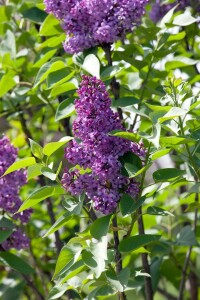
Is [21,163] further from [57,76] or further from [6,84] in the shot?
[6,84]

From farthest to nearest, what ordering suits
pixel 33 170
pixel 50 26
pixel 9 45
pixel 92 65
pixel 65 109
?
pixel 9 45 → pixel 50 26 → pixel 65 109 → pixel 92 65 → pixel 33 170

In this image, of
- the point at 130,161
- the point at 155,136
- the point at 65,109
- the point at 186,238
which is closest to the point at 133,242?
the point at 130,161

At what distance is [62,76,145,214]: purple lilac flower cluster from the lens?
1600 mm

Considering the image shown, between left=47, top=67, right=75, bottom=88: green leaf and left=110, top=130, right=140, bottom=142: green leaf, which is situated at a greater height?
left=110, top=130, right=140, bottom=142: green leaf

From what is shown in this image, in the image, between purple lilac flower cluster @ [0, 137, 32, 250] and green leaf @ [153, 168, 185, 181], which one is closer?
green leaf @ [153, 168, 185, 181]

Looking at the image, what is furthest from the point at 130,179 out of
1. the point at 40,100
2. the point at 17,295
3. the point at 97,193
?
the point at 17,295

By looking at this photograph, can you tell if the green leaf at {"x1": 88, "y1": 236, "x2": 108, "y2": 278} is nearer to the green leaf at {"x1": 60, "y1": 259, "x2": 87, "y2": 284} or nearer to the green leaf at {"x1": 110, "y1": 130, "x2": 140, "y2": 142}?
the green leaf at {"x1": 60, "y1": 259, "x2": 87, "y2": 284}

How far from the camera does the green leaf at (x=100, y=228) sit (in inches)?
63.9

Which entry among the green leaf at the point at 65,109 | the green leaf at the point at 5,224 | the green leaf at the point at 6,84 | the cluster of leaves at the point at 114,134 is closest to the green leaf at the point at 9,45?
the cluster of leaves at the point at 114,134

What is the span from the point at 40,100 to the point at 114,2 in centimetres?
67

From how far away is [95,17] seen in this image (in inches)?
74.0

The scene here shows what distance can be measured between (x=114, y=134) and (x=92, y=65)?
35 cm

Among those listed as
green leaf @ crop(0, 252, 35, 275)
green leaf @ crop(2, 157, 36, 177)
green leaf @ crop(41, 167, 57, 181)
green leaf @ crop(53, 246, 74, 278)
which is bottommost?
green leaf @ crop(0, 252, 35, 275)

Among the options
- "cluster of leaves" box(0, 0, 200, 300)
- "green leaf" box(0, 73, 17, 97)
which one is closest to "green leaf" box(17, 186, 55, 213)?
"cluster of leaves" box(0, 0, 200, 300)
